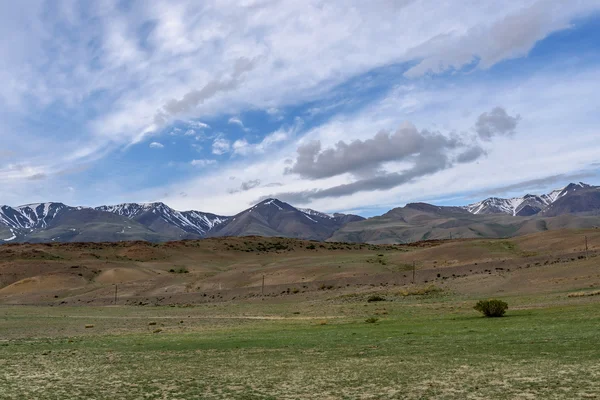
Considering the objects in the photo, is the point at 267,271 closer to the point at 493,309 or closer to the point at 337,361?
the point at 493,309

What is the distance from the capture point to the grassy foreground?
1323 cm

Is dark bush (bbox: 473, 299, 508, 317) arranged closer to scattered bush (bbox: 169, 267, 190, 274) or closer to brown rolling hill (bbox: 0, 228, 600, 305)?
brown rolling hill (bbox: 0, 228, 600, 305)

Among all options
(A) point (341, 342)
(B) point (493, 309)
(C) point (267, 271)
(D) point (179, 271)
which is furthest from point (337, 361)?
(D) point (179, 271)

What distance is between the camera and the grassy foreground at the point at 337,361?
521 inches

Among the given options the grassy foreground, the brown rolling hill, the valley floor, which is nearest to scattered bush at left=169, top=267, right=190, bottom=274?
the brown rolling hill

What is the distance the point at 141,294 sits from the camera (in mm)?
80812

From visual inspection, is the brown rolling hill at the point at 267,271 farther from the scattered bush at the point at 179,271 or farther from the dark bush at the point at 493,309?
the dark bush at the point at 493,309

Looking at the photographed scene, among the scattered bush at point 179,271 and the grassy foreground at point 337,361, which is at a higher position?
the scattered bush at point 179,271

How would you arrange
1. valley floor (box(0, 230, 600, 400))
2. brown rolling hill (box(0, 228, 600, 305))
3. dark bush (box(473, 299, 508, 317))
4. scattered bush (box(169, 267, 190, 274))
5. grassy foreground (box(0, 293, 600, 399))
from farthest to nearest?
scattered bush (box(169, 267, 190, 274)) → brown rolling hill (box(0, 228, 600, 305)) → dark bush (box(473, 299, 508, 317)) → valley floor (box(0, 230, 600, 400)) → grassy foreground (box(0, 293, 600, 399))

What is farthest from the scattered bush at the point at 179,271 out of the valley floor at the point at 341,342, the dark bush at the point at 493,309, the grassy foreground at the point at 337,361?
the dark bush at the point at 493,309

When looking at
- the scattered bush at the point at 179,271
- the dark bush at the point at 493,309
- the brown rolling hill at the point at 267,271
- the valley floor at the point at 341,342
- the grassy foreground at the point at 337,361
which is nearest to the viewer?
the grassy foreground at the point at 337,361

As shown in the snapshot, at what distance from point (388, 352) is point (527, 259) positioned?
192 feet

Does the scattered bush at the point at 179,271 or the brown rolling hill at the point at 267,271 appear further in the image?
the scattered bush at the point at 179,271

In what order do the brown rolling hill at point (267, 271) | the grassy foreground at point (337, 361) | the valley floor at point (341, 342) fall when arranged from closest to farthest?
the grassy foreground at point (337, 361) < the valley floor at point (341, 342) < the brown rolling hill at point (267, 271)
